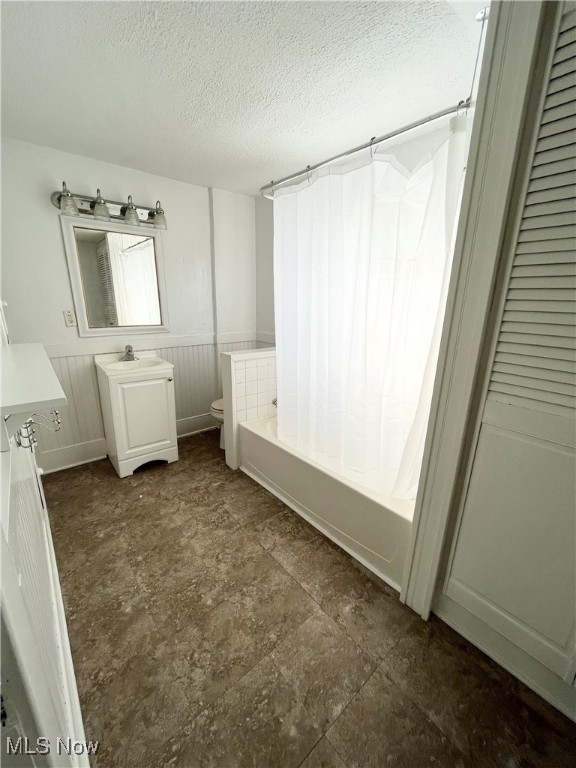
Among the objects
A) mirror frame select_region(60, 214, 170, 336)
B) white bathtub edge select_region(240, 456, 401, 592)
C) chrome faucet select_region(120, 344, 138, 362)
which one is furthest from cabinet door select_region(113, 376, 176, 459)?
white bathtub edge select_region(240, 456, 401, 592)

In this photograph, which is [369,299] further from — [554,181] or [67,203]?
[67,203]

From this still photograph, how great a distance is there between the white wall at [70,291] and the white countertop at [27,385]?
3.43 ft

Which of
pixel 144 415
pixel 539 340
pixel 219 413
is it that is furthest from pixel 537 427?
pixel 144 415

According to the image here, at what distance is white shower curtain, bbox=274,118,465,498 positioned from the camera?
125 cm

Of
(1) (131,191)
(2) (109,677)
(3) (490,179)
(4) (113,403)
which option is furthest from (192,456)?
(3) (490,179)

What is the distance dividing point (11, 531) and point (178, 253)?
98.3 inches

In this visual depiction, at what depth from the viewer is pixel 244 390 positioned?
2.29 meters

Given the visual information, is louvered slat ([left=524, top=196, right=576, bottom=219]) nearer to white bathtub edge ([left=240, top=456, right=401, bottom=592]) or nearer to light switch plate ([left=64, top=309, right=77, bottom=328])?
white bathtub edge ([left=240, top=456, right=401, bottom=592])

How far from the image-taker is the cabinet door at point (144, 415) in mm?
2174

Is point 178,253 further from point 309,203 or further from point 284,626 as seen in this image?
point 284,626

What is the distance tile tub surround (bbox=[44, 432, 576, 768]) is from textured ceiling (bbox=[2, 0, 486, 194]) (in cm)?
228

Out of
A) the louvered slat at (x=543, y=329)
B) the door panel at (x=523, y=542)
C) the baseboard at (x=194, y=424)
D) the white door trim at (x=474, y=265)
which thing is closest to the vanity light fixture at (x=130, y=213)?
the baseboard at (x=194, y=424)

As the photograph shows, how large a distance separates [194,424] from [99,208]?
195 cm

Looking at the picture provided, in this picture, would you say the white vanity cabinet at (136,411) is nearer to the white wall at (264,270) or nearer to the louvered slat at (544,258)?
the white wall at (264,270)
